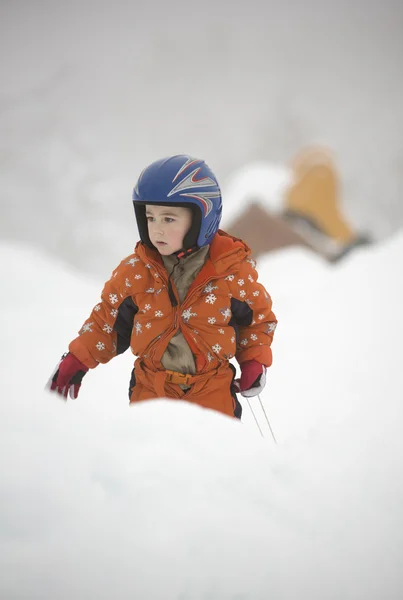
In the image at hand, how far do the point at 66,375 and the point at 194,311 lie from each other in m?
0.28

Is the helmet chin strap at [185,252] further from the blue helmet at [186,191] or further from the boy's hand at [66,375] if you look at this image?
the boy's hand at [66,375]

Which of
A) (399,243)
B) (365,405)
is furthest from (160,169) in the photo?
(399,243)

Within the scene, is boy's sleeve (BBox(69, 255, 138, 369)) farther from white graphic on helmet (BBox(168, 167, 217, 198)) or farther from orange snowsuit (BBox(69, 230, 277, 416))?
white graphic on helmet (BBox(168, 167, 217, 198))

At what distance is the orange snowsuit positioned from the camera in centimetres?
94

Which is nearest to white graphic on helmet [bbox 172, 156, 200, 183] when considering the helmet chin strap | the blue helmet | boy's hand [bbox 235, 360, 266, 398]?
the blue helmet

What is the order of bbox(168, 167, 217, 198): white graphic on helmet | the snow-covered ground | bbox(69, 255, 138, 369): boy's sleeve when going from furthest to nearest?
1. bbox(69, 255, 138, 369): boy's sleeve
2. bbox(168, 167, 217, 198): white graphic on helmet
3. the snow-covered ground

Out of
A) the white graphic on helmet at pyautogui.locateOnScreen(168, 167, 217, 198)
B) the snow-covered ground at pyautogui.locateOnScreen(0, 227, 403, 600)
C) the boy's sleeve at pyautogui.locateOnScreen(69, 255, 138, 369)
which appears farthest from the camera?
the boy's sleeve at pyautogui.locateOnScreen(69, 255, 138, 369)

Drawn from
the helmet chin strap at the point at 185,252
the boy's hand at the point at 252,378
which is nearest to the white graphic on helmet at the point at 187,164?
the helmet chin strap at the point at 185,252

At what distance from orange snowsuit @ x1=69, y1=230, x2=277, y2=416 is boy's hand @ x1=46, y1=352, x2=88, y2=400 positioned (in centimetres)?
2

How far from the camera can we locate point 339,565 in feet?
1.74

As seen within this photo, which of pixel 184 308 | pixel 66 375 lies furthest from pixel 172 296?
pixel 66 375

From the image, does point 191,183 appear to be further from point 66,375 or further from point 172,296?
point 66,375

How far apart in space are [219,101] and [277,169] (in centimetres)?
260

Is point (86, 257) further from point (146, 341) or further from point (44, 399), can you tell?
point (44, 399)
